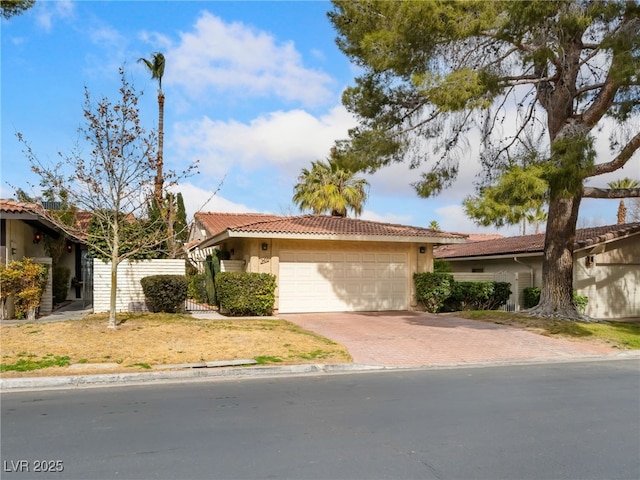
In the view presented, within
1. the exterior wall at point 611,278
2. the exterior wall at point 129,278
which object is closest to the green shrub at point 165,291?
the exterior wall at point 129,278

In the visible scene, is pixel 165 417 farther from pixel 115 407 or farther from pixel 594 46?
pixel 594 46

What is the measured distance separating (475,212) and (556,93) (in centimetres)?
632

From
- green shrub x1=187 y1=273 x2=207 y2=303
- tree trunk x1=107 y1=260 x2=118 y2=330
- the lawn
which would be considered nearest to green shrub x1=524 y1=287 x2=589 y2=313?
the lawn

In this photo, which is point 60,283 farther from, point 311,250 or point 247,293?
point 311,250

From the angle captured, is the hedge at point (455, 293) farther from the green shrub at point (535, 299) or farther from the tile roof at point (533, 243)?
the tile roof at point (533, 243)

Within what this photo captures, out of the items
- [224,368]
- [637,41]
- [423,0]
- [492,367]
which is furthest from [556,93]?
[224,368]

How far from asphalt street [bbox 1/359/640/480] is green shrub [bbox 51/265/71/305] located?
45.1 ft

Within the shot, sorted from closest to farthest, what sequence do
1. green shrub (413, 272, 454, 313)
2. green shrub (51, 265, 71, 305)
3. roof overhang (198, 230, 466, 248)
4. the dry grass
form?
the dry grass → roof overhang (198, 230, 466, 248) → green shrub (413, 272, 454, 313) → green shrub (51, 265, 71, 305)

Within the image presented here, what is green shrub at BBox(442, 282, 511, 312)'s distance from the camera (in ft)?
64.1

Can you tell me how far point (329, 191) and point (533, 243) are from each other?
42.5 ft

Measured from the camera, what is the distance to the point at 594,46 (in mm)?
14922

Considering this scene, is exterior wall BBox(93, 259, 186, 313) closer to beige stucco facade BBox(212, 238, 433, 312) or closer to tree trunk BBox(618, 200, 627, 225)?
beige stucco facade BBox(212, 238, 433, 312)

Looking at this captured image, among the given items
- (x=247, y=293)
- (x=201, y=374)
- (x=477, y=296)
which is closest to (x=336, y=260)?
(x=247, y=293)

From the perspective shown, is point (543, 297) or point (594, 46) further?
point (543, 297)
